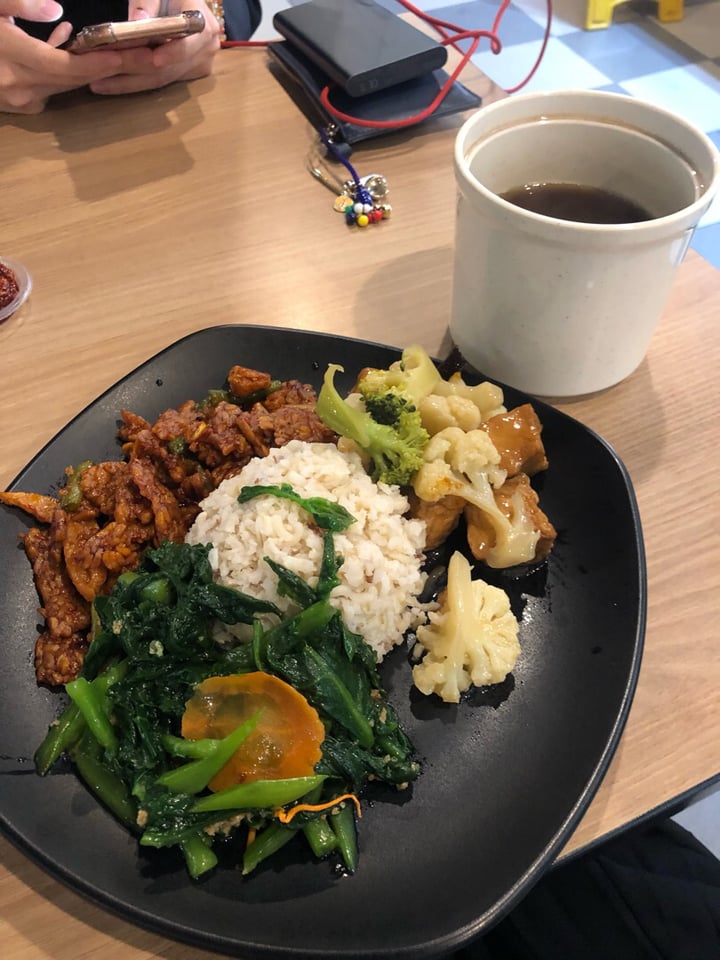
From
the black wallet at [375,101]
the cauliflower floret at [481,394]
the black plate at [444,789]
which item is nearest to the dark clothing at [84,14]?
the black wallet at [375,101]

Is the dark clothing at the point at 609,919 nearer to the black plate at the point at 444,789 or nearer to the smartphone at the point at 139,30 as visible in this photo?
the black plate at the point at 444,789

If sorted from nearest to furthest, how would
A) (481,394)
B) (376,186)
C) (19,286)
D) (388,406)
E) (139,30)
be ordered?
(388,406) → (481,394) → (19,286) → (139,30) → (376,186)

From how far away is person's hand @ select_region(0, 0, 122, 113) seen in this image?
2.24 metres

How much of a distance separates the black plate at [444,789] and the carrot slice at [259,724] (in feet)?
0.40

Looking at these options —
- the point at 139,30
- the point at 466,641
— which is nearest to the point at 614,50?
the point at 139,30

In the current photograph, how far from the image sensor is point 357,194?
2.21 m

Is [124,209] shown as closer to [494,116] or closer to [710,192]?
[494,116]

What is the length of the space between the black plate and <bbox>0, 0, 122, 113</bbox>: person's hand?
157 centimetres

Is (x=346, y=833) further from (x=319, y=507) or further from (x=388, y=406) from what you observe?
(x=388, y=406)

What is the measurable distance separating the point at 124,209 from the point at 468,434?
146 centimetres

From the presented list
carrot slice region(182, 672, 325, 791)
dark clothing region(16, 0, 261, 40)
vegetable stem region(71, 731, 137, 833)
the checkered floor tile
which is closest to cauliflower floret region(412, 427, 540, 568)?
carrot slice region(182, 672, 325, 791)

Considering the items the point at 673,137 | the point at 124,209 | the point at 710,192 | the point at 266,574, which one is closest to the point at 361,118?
the point at 124,209

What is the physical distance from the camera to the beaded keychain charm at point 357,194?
2.18 m

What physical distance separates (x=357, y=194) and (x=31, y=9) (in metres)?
1.14
